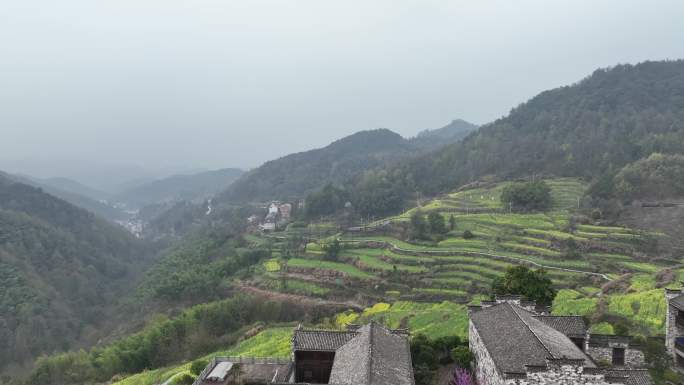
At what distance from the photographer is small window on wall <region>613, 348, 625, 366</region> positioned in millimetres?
19891

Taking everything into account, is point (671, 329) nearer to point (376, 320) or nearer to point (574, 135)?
point (376, 320)

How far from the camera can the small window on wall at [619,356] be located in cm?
1989

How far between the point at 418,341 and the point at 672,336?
469 inches

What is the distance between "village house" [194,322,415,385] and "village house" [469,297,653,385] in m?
3.18

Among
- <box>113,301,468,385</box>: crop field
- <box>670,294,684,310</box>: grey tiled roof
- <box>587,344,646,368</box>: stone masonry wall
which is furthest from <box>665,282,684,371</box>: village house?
<box>113,301,468,385</box>: crop field

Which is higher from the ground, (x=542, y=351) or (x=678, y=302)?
(x=542, y=351)

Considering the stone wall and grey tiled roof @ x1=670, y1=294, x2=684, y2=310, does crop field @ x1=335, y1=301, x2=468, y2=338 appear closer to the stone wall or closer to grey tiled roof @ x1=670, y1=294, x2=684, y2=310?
the stone wall

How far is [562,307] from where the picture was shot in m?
27.9

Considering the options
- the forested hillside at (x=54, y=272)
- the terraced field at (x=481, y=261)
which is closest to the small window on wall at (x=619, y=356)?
the terraced field at (x=481, y=261)

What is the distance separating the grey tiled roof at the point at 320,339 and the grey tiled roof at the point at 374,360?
2.24ft

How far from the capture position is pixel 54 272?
73750mm

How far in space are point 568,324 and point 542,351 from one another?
6058 mm

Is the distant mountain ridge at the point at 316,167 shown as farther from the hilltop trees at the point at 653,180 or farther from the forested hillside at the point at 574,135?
the hilltop trees at the point at 653,180

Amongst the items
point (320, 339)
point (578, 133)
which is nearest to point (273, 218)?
point (578, 133)
